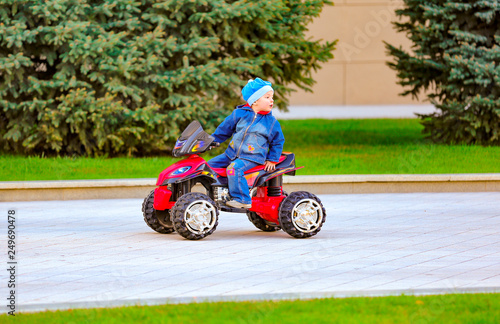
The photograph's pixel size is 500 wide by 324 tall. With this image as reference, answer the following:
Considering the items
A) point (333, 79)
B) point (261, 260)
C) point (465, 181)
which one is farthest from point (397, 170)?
point (333, 79)

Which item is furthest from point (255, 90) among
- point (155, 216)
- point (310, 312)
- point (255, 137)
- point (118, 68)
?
point (118, 68)

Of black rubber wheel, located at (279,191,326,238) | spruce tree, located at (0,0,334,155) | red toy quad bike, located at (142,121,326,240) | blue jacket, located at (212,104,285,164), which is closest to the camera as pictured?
red toy quad bike, located at (142,121,326,240)

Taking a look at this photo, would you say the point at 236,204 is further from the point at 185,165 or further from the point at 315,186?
the point at 315,186

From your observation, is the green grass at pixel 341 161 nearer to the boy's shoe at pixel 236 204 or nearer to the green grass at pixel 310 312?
the boy's shoe at pixel 236 204

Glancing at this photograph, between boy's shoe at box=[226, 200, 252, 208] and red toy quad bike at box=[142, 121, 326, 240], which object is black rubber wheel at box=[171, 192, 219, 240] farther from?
boy's shoe at box=[226, 200, 252, 208]

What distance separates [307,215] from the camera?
8.90 meters

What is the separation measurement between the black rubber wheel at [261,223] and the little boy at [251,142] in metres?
0.67

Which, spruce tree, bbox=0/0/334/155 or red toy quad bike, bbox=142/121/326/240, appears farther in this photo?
spruce tree, bbox=0/0/334/155

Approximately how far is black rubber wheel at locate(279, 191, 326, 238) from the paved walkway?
125 millimetres

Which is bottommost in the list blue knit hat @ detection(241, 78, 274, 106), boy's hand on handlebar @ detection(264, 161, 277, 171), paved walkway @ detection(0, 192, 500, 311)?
paved walkway @ detection(0, 192, 500, 311)

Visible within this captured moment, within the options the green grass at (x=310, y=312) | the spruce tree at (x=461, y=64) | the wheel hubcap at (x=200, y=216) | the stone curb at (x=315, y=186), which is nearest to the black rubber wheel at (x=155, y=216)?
the wheel hubcap at (x=200, y=216)

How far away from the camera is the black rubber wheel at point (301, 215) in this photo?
8805 millimetres

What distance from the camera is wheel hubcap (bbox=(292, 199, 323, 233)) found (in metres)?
8.85

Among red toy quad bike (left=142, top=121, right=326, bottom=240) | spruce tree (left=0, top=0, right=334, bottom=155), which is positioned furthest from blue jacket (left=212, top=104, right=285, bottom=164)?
spruce tree (left=0, top=0, right=334, bottom=155)
